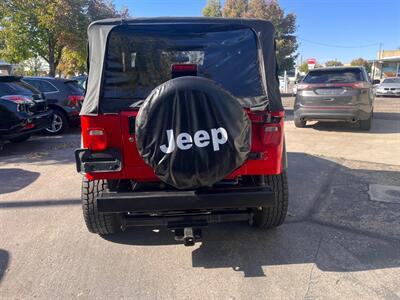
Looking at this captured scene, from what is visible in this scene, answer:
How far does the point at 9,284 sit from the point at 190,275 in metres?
1.49

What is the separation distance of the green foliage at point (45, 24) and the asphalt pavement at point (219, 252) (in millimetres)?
14608

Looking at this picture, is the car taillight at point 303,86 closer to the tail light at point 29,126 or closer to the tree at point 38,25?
the tail light at point 29,126

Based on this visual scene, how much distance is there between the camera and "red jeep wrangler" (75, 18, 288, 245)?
93.7 inches

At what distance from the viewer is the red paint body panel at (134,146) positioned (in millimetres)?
2707

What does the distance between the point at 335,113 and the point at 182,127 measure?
715cm

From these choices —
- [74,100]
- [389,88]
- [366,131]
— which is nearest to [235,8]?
[389,88]

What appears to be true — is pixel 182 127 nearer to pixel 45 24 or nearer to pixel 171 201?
pixel 171 201

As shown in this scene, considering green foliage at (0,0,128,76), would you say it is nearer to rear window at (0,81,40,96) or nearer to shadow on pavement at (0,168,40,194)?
rear window at (0,81,40,96)

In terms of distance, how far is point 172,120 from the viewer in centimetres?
237

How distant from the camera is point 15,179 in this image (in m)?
5.35

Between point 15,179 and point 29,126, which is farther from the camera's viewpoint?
point 29,126

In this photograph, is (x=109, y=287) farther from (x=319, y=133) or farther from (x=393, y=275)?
(x=319, y=133)

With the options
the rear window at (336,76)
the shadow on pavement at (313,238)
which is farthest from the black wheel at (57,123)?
the rear window at (336,76)

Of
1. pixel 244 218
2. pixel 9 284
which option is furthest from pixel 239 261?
pixel 9 284
